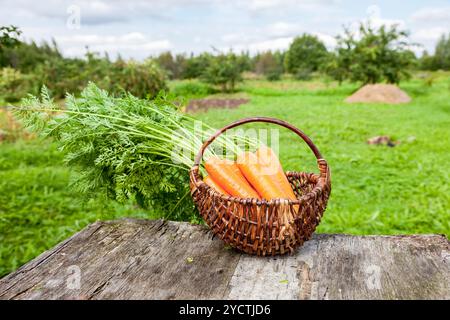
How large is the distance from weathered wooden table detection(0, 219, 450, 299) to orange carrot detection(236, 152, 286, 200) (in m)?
0.29

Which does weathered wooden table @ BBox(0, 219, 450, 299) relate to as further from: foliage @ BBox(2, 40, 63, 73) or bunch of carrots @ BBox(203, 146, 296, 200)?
foliage @ BBox(2, 40, 63, 73)

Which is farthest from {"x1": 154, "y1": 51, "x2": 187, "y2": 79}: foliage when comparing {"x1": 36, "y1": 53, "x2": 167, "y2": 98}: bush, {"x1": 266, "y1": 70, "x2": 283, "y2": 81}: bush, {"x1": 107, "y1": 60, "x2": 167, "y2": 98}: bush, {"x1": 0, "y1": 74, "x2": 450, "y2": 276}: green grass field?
{"x1": 0, "y1": 74, "x2": 450, "y2": 276}: green grass field

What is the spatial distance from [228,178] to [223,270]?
457 mm

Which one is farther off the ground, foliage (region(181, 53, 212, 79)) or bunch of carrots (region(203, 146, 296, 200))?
bunch of carrots (region(203, 146, 296, 200))

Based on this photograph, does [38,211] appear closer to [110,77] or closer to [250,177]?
[250,177]

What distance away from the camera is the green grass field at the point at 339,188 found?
4.09 m

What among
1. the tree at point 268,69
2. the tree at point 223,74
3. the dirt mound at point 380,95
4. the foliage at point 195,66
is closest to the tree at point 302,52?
the tree at point 268,69

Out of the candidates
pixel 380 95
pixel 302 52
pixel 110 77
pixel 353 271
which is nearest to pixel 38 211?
pixel 353 271

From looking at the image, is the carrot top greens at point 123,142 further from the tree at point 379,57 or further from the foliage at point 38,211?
the tree at point 379,57

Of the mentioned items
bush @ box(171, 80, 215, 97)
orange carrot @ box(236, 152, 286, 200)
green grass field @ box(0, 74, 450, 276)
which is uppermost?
orange carrot @ box(236, 152, 286, 200)

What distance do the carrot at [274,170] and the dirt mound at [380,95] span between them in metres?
14.4

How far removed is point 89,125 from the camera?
221 centimetres

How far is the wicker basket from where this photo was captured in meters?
1.67
